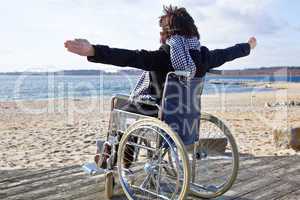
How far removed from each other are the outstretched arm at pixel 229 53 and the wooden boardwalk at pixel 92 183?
1.05 metres

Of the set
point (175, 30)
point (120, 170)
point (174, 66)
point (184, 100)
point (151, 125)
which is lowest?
point (120, 170)

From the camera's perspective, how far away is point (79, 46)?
2182mm

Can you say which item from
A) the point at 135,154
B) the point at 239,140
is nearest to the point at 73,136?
the point at 239,140

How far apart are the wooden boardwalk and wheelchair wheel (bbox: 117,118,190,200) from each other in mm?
356

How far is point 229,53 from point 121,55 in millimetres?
933

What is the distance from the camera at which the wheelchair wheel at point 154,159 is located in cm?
233

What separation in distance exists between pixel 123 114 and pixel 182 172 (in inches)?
24.9

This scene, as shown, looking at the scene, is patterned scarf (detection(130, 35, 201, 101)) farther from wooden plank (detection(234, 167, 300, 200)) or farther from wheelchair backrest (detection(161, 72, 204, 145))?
wooden plank (detection(234, 167, 300, 200))

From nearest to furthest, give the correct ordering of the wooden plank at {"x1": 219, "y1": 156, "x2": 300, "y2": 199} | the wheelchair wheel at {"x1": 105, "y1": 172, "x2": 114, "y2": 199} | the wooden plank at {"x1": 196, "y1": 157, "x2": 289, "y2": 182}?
the wheelchair wheel at {"x1": 105, "y1": 172, "x2": 114, "y2": 199} → the wooden plank at {"x1": 219, "y1": 156, "x2": 300, "y2": 199} → the wooden plank at {"x1": 196, "y1": 157, "x2": 289, "y2": 182}

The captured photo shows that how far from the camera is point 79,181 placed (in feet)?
11.6

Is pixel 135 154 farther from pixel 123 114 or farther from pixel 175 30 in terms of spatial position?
pixel 175 30

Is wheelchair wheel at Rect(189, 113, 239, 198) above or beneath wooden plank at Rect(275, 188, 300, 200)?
above

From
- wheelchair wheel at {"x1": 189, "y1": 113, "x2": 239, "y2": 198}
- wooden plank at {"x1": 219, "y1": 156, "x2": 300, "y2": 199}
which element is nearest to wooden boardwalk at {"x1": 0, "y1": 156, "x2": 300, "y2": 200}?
wooden plank at {"x1": 219, "y1": 156, "x2": 300, "y2": 199}

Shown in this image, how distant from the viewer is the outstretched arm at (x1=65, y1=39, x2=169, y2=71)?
219cm
